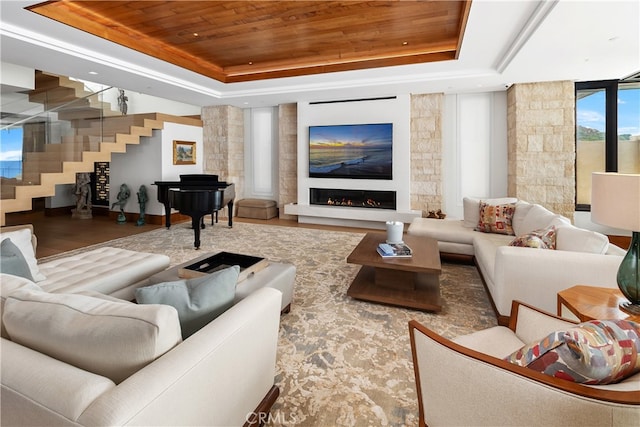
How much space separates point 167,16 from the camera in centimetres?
378

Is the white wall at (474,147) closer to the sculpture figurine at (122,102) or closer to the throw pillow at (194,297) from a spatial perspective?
the throw pillow at (194,297)

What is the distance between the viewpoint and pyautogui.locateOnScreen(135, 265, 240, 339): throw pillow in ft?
4.24

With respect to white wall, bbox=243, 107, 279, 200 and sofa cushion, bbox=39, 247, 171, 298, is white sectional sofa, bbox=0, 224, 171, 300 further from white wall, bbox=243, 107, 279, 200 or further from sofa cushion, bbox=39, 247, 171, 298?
white wall, bbox=243, 107, 279, 200

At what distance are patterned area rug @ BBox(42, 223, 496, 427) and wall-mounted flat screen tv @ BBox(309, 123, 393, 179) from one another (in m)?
2.61

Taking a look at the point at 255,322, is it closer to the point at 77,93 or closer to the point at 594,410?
the point at 594,410

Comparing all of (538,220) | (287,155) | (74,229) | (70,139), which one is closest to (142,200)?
(74,229)

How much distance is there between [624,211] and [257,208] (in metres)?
6.66

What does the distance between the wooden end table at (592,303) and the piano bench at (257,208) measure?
6.23 m

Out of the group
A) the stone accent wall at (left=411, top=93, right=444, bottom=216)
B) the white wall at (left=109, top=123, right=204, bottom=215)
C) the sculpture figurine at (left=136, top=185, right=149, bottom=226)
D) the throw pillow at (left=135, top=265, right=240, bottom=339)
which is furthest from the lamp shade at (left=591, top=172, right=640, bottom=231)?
the sculpture figurine at (left=136, top=185, right=149, bottom=226)

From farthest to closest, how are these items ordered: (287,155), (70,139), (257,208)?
(257,208), (287,155), (70,139)

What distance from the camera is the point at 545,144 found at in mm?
5387

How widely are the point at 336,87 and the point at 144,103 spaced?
5039 mm

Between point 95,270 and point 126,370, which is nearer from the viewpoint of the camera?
point 126,370

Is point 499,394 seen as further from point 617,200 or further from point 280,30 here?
point 280,30
